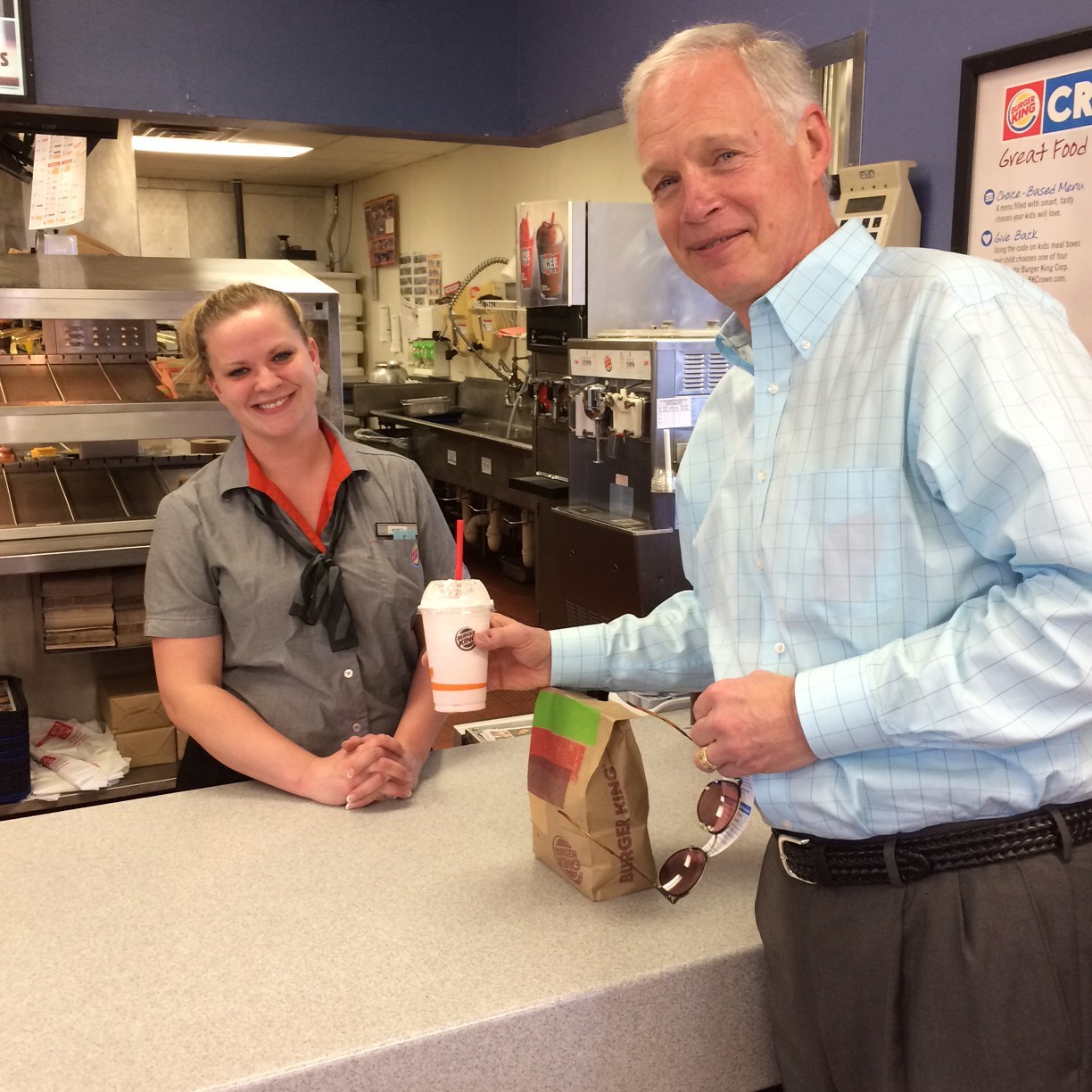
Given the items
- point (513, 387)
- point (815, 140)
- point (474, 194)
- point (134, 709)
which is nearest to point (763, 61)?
point (815, 140)

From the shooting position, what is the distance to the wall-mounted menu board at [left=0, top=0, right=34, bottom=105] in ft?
10.3

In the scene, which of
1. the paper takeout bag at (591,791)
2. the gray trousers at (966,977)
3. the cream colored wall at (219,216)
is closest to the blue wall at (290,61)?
the paper takeout bag at (591,791)

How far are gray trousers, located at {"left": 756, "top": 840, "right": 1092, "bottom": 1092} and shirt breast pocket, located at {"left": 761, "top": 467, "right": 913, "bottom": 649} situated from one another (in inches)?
10.8

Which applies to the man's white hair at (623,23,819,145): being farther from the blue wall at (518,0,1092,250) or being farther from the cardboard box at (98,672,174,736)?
the cardboard box at (98,672,174,736)

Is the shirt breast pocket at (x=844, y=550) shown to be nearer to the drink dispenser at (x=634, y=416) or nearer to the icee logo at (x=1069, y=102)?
the icee logo at (x=1069, y=102)

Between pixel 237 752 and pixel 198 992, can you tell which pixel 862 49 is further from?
pixel 198 992

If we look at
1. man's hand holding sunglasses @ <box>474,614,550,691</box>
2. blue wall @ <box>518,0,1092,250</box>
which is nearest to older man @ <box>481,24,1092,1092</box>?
man's hand holding sunglasses @ <box>474,614,550,691</box>

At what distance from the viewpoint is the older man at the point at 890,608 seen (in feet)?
3.43

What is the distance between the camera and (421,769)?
2.00 meters

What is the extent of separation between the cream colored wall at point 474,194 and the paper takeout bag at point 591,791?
502 centimetres

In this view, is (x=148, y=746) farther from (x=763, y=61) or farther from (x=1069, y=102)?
(x=1069, y=102)

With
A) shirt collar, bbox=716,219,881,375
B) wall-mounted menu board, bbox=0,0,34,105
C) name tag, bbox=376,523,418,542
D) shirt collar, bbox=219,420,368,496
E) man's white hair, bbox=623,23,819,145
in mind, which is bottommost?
name tag, bbox=376,523,418,542

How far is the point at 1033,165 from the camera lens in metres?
2.04

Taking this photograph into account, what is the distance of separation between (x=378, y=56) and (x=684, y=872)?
305cm
